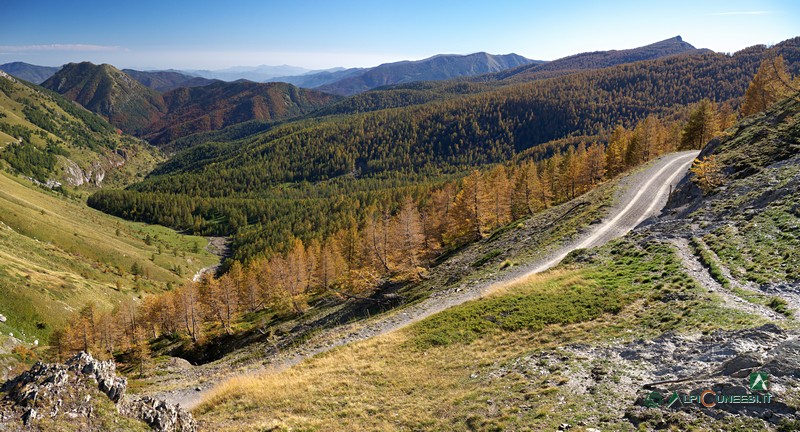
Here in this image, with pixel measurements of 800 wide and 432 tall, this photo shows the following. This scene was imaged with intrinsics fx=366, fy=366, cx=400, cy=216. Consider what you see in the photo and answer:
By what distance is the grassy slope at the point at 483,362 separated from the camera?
17359 millimetres

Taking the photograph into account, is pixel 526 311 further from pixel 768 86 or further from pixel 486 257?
pixel 768 86

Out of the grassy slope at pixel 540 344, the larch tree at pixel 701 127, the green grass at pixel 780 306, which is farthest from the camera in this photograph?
the larch tree at pixel 701 127

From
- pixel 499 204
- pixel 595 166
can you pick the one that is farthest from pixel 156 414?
pixel 595 166

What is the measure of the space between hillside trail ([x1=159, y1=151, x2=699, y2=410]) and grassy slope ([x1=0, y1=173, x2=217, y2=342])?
6940 centimetres

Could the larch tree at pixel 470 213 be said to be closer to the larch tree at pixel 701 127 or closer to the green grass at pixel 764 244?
the green grass at pixel 764 244

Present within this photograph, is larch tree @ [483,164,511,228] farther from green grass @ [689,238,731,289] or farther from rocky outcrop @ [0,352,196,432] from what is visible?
rocky outcrop @ [0,352,196,432]

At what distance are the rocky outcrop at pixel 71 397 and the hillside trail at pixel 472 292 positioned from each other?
11.2 meters

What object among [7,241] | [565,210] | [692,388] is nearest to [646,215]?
[565,210]

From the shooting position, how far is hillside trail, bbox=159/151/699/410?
34.6m

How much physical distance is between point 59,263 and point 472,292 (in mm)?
136987

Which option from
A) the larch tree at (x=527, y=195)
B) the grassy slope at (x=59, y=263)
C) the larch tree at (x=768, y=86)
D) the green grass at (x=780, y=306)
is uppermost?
the larch tree at (x=768, y=86)

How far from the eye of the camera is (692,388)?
502 inches

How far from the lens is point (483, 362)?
75.0 ft

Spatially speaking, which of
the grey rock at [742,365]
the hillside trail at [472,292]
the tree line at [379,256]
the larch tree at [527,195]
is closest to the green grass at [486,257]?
the tree line at [379,256]
